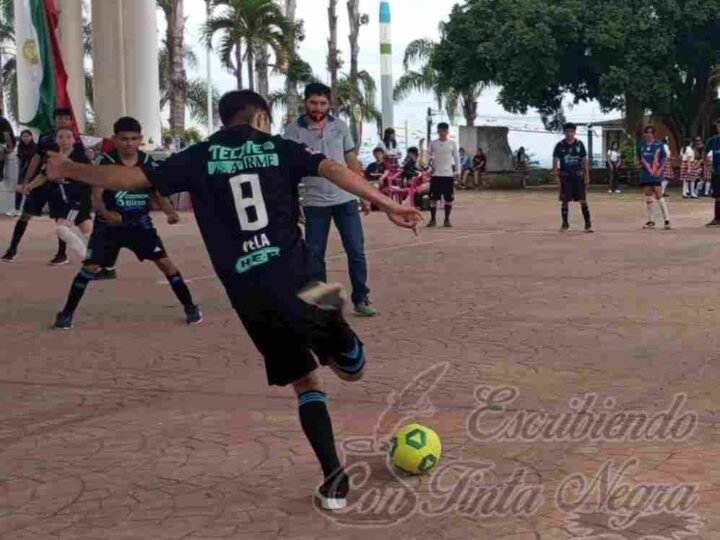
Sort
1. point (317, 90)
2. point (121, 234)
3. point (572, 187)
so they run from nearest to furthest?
point (317, 90) < point (121, 234) < point (572, 187)

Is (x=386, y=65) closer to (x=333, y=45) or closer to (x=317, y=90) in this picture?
(x=333, y=45)

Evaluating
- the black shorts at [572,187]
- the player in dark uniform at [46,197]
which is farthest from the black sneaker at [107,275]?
the black shorts at [572,187]

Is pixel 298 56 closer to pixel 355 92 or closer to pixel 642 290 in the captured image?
pixel 355 92

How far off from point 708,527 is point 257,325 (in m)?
1.84

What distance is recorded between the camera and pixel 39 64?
83.0ft

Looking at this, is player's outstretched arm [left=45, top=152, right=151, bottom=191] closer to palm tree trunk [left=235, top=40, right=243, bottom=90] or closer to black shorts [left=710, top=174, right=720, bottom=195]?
black shorts [left=710, top=174, right=720, bottom=195]

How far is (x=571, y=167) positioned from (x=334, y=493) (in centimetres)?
1344

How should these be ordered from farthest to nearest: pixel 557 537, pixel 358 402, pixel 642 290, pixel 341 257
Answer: pixel 341 257
pixel 642 290
pixel 358 402
pixel 557 537

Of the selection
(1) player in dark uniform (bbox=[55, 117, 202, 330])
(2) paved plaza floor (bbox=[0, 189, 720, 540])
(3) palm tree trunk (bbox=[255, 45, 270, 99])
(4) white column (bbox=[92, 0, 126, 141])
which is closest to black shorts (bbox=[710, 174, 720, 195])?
(2) paved plaza floor (bbox=[0, 189, 720, 540])

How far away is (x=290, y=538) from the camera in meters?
3.91

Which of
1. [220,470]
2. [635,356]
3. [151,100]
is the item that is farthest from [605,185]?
[220,470]

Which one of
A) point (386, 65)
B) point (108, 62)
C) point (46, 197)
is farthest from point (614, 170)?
point (46, 197)

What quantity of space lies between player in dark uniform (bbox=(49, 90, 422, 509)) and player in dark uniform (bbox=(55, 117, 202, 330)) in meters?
4.24

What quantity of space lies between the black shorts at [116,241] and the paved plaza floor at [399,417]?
0.58m
